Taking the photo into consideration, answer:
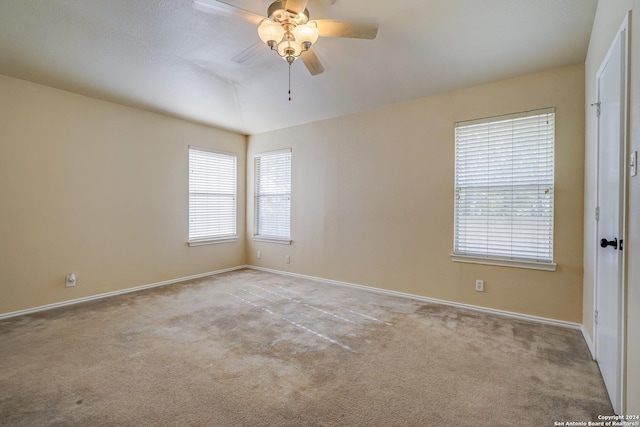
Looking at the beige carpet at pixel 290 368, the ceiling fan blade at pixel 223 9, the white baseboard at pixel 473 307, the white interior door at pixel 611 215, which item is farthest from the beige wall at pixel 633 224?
the ceiling fan blade at pixel 223 9

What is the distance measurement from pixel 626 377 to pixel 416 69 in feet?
10.0

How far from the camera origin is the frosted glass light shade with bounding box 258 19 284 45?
2.09m

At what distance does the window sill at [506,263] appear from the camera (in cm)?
303

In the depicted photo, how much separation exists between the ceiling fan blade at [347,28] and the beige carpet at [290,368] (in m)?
2.47

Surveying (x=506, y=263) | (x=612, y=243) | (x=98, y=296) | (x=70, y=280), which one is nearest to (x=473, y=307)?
(x=506, y=263)

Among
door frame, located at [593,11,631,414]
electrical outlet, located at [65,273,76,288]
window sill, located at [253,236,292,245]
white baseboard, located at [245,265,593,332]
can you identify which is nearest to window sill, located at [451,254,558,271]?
white baseboard, located at [245,265,593,332]

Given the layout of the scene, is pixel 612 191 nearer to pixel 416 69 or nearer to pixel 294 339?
pixel 416 69

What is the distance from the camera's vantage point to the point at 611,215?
187 centimetres

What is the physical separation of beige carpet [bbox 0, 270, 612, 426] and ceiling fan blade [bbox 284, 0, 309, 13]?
8.28 ft

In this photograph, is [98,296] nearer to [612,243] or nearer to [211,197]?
[211,197]

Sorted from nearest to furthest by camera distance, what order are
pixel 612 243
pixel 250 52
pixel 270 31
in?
pixel 612 243 < pixel 270 31 < pixel 250 52

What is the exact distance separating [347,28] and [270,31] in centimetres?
55

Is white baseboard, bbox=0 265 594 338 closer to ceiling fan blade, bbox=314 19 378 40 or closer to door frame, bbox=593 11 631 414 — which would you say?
door frame, bbox=593 11 631 414

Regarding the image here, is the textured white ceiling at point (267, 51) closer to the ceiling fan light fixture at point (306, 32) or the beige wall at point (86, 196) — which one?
the beige wall at point (86, 196)
